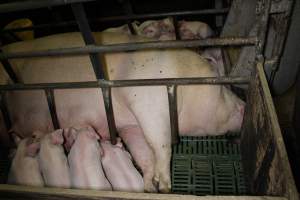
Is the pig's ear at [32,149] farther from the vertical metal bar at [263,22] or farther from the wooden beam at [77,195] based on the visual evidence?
the vertical metal bar at [263,22]

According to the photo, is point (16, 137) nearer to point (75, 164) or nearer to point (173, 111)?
point (75, 164)

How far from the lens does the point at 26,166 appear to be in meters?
1.68

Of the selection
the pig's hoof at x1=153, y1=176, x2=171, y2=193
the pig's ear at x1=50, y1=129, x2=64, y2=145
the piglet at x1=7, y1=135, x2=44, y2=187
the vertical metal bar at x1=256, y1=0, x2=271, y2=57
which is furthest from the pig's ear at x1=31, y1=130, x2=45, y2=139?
the vertical metal bar at x1=256, y1=0, x2=271, y2=57

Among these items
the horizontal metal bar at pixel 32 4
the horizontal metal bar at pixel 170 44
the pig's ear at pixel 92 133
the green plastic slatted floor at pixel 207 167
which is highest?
the horizontal metal bar at pixel 32 4

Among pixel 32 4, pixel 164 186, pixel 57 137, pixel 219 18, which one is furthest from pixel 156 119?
pixel 219 18

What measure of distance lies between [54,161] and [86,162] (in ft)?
0.64

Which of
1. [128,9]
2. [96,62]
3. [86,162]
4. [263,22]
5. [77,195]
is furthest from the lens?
[128,9]

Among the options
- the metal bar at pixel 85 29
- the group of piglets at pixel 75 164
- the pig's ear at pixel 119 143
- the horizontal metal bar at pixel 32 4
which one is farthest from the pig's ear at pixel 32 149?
the horizontal metal bar at pixel 32 4

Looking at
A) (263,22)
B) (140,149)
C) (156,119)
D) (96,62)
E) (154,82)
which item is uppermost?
(263,22)

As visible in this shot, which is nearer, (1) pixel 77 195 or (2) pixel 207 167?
(1) pixel 77 195

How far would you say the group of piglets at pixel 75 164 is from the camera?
156 centimetres

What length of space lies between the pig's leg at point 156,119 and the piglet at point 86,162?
0.29 meters

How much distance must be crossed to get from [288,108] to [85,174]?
4.59 feet

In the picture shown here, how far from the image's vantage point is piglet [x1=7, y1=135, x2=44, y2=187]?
5.35ft
